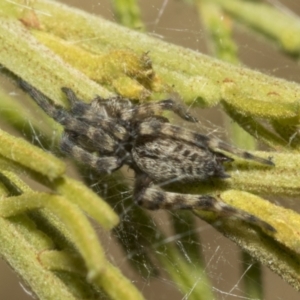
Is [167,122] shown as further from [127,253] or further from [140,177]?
[127,253]

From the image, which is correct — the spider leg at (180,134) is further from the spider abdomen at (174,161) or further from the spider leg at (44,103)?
the spider leg at (44,103)

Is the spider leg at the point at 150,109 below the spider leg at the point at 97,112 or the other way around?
the other way around

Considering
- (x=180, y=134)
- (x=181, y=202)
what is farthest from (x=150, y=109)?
(x=181, y=202)

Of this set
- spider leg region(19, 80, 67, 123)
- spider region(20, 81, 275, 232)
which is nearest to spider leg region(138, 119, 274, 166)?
spider region(20, 81, 275, 232)

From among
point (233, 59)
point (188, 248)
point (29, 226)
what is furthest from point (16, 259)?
point (233, 59)

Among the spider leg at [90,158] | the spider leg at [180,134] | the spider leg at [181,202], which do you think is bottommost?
the spider leg at [90,158]

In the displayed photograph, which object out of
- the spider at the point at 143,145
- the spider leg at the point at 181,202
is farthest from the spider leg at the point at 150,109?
the spider leg at the point at 181,202

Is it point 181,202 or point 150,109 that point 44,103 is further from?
point 181,202

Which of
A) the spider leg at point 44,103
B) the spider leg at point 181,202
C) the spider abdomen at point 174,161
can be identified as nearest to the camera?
the spider leg at point 181,202

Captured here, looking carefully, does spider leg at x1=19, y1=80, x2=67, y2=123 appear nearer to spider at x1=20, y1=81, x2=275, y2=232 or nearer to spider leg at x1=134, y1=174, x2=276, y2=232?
spider at x1=20, y1=81, x2=275, y2=232
